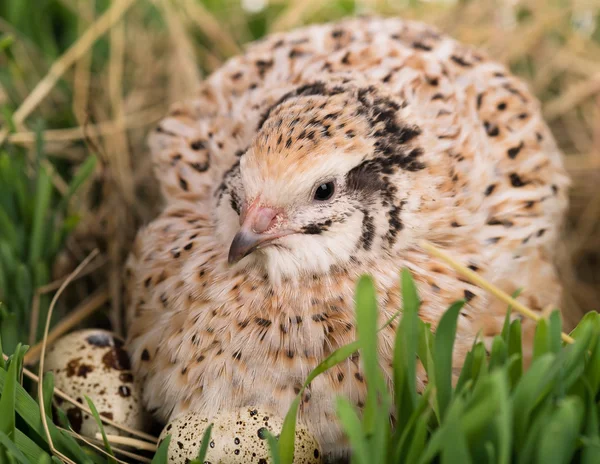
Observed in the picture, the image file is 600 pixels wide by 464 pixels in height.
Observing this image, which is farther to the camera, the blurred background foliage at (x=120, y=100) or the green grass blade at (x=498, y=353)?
the blurred background foliage at (x=120, y=100)

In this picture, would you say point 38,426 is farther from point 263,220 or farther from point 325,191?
point 325,191

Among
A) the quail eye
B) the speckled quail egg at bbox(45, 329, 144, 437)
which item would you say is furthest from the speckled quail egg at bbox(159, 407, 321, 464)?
the quail eye

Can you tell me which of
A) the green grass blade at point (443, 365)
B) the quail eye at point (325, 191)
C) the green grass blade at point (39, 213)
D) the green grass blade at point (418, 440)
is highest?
the quail eye at point (325, 191)

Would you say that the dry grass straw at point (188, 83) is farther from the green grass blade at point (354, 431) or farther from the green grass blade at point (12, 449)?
the green grass blade at point (354, 431)

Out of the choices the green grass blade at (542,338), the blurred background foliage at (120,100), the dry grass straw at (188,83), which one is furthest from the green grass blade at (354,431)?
the dry grass straw at (188,83)

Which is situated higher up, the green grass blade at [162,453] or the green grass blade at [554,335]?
the green grass blade at [554,335]
